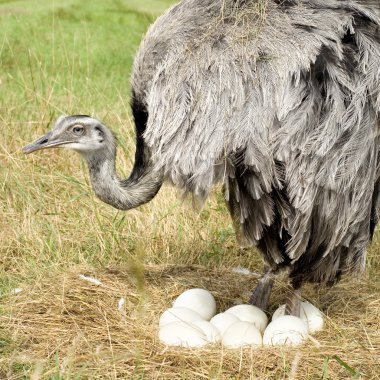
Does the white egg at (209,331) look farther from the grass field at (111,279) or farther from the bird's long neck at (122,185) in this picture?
the bird's long neck at (122,185)

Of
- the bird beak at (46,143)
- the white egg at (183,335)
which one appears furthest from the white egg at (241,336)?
the bird beak at (46,143)

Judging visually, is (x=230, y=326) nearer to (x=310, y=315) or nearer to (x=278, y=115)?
(x=310, y=315)

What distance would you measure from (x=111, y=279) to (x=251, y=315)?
2.95 ft

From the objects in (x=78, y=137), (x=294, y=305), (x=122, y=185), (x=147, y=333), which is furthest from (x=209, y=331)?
(x=78, y=137)

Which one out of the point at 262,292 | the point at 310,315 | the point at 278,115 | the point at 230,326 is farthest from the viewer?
the point at 262,292

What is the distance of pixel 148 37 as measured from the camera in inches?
180

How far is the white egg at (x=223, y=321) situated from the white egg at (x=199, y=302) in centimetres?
13

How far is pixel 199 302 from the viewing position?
4762 millimetres

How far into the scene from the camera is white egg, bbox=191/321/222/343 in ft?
14.4

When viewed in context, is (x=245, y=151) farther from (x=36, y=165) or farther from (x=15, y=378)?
(x=36, y=165)

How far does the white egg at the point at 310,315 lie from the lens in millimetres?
4711

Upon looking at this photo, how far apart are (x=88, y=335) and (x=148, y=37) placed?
145cm

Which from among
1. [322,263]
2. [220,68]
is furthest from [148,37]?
[322,263]

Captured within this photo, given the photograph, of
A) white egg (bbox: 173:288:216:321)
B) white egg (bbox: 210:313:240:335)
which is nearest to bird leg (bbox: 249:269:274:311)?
white egg (bbox: 173:288:216:321)
